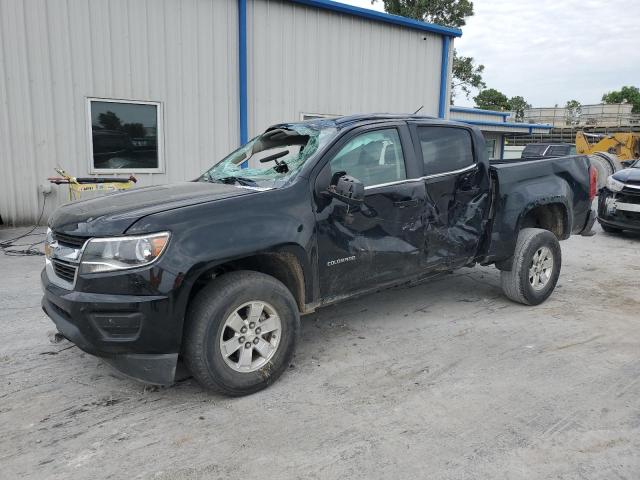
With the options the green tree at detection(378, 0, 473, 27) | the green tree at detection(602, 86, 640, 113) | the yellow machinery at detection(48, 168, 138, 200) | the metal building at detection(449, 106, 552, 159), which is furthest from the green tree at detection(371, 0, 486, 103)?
the green tree at detection(602, 86, 640, 113)

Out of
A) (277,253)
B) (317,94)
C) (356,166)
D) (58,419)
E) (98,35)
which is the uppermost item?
(98,35)

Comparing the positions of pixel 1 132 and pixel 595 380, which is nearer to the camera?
pixel 595 380

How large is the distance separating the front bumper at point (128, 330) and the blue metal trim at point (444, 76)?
1176 cm

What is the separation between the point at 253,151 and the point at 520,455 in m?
3.38

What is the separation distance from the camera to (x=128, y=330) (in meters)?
2.96

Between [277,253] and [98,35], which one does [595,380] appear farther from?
[98,35]

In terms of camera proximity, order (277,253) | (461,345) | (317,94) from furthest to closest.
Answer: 1. (317,94)
2. (461,345)
3. (277,253)

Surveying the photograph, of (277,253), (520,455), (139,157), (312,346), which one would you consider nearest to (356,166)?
(277,253)

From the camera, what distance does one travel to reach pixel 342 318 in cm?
488

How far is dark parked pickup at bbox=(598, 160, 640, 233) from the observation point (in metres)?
9.01

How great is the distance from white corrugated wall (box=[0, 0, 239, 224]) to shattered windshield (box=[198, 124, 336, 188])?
5.35 metres

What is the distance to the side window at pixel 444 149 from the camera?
4.45 meters

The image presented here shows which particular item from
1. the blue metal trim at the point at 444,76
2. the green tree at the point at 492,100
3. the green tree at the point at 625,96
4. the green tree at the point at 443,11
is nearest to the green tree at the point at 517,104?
the green tree at the point at 492,100

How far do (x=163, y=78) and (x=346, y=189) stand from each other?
7148 millimetres
